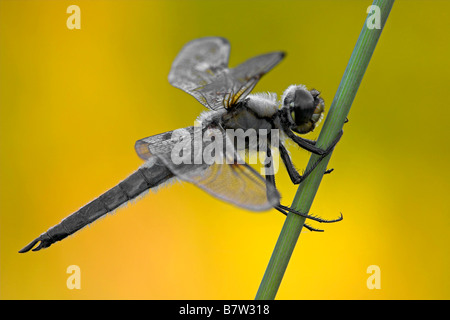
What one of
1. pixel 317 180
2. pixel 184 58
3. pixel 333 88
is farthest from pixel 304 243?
pixel 184 58

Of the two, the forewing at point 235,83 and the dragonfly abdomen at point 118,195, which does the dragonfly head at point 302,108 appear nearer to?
the forewing at point 235,83

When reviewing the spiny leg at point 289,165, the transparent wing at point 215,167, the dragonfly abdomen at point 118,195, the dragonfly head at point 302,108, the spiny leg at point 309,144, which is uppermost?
the dragonfly head at point 302,108

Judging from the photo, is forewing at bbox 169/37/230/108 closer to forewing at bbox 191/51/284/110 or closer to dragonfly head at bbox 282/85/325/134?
forewing at bbox 191/51/284/110

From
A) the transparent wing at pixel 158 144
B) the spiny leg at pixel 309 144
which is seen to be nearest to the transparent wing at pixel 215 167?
the transparent wing at pixel 158 144

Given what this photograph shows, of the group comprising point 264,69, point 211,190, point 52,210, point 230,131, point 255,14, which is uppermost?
point 255,14

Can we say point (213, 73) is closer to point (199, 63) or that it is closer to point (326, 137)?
point (199, 63)

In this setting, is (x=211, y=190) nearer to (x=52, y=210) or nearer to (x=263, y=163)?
(x=263, y=163)
